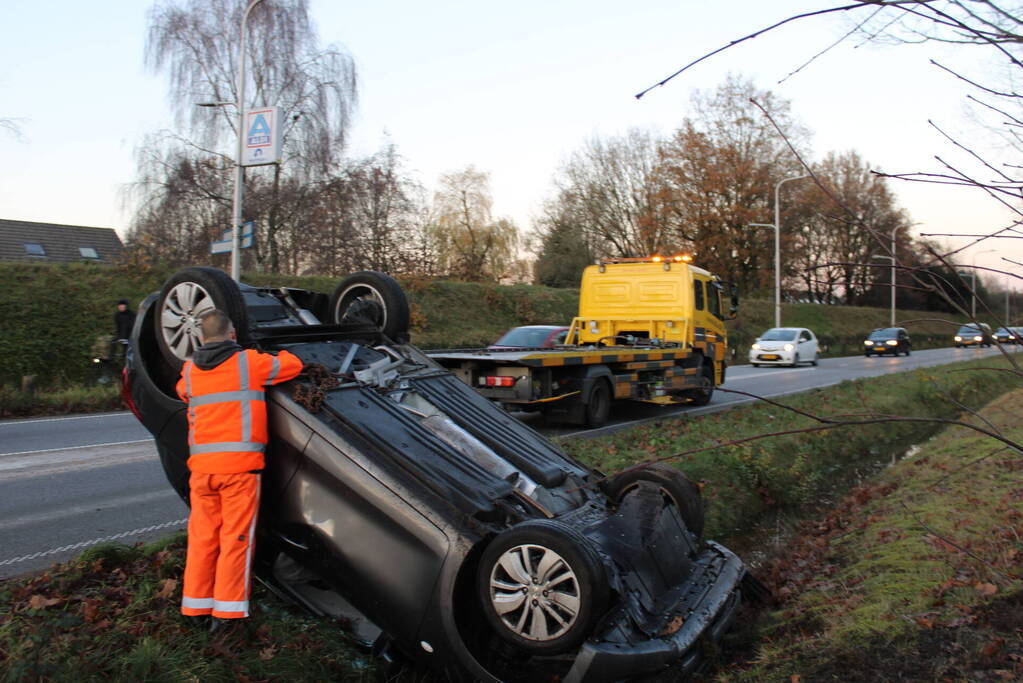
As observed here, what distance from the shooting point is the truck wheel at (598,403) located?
11484 mm

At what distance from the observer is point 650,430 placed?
417 inches

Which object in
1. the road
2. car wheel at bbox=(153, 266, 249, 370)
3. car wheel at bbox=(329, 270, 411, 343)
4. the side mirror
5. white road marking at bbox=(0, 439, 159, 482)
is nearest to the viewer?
car wheel at bbox=(153, 266, 249, 370)

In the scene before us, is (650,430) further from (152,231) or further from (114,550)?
(152,231)

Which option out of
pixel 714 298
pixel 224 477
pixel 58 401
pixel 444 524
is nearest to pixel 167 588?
pixel 224 477

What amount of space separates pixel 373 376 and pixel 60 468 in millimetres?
5701

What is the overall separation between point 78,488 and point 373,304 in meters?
4.07

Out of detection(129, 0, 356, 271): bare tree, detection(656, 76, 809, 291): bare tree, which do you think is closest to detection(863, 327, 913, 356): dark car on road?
detection(656, 76, 809, 291): bare tree

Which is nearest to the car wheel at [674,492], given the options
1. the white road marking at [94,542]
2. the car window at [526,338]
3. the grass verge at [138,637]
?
the grass verge at [138,637]

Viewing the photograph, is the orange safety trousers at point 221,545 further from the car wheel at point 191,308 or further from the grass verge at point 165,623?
the car wheel at point 191,308

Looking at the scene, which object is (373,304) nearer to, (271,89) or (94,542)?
(94,542)

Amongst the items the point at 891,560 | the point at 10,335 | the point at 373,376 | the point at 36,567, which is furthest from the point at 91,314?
the point at 891,560

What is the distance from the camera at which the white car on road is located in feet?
97.5

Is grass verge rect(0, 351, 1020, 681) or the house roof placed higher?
the house roof

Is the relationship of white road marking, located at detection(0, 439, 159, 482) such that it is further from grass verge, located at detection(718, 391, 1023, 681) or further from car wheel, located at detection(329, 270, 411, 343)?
grass verge, located at detection(718, 391, 1023, 681)
